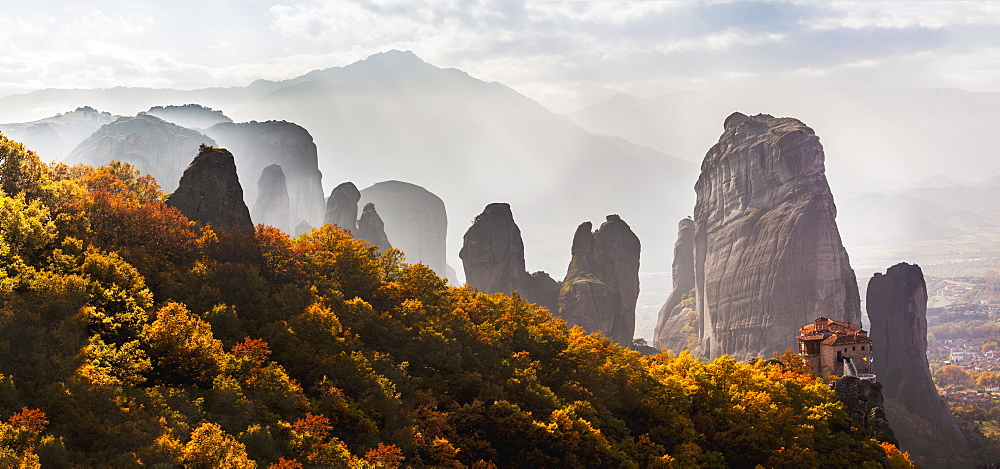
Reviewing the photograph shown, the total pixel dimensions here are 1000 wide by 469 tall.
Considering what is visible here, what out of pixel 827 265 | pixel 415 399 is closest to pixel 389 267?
pixel 415 399

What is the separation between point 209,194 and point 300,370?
2079 cm

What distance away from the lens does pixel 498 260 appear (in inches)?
5443

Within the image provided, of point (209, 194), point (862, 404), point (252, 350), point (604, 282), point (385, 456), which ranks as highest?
point (604, 282)

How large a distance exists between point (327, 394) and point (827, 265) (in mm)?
122147

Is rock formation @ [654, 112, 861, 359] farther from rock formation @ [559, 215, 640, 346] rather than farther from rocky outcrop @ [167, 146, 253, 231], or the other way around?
rocky outcrop @ [167, 146, 253, 231]

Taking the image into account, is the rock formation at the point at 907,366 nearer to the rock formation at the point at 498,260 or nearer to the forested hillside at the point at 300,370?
the rock formation at the point at 498,260

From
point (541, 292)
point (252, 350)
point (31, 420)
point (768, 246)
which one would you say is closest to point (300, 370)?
point (252, 350)

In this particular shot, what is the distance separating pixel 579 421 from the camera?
46375 millimetres

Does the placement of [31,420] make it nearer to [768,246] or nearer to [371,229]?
[371,229]

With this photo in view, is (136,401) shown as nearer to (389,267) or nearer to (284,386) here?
(284,386)

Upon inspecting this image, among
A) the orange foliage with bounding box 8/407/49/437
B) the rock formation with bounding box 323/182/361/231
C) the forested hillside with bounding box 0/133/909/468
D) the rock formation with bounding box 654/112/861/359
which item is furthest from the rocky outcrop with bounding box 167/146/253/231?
the rock formation with bounding box 323/182/361/231

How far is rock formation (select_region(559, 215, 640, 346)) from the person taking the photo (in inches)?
5157

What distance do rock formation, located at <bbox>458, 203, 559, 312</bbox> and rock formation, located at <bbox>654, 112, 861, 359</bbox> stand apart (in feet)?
130

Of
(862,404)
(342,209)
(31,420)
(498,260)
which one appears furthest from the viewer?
(342,209)
